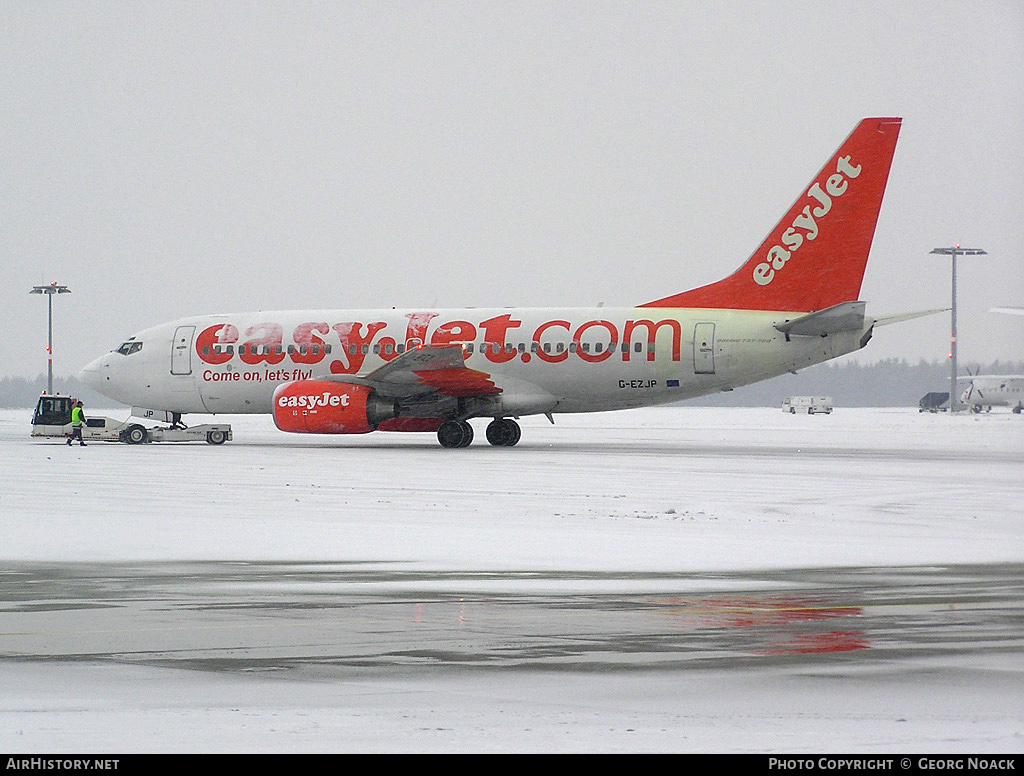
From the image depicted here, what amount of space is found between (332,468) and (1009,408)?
362 feet

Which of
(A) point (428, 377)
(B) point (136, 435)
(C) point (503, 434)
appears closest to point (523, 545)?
(A) point (428, 377)

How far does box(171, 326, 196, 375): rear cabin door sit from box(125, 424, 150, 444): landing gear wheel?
234cm

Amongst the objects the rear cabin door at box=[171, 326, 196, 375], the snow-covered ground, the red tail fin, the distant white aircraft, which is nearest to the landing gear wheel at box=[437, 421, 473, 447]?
the snow-covered ground

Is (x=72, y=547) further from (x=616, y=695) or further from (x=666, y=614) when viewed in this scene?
(x=616, y=695)

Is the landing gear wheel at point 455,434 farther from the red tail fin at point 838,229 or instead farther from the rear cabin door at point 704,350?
the red tail fin at point 838,229

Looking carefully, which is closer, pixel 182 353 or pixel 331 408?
pixel 331 408

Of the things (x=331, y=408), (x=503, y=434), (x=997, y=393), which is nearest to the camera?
(x=331, y=408)

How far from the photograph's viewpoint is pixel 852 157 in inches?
1453

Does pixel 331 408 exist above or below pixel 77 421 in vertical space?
above

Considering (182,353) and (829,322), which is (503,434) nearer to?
(829,322)

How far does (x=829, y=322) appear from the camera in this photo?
3553 cm

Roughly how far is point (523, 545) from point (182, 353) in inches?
1141

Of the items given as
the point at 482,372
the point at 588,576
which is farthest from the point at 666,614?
the point at 482,372

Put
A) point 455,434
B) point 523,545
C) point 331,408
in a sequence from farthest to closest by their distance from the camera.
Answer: point 455,434 < point 331,408 < point 523,545
